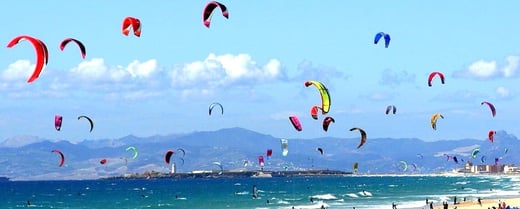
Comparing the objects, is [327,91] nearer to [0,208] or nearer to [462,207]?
[462,207]

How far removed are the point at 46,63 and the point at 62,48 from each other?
17.3 feet

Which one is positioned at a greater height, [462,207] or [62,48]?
[62,48]

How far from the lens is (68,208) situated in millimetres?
101688

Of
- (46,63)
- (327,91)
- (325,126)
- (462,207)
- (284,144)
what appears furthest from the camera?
(462,207)

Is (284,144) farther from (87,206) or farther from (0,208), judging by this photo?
(0,208)

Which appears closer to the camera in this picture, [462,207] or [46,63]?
[46,63]

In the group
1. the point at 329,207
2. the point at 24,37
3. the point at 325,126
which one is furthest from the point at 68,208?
the point at 24,37

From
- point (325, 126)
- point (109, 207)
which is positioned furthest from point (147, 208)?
point (325, 126)

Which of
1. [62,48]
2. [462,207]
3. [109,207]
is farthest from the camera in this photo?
[109,207]

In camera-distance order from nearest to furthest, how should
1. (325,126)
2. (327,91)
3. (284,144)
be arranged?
1. (327,91)
2. (325,126)
3. (284,144)

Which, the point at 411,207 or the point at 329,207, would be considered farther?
the point at 329,207

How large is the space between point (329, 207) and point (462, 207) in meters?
13.3

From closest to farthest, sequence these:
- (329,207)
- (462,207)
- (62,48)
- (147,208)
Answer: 1. (62,48)
2. (462,207)
3. (329,207)
4. (147,208)

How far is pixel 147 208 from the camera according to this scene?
3767 inches
